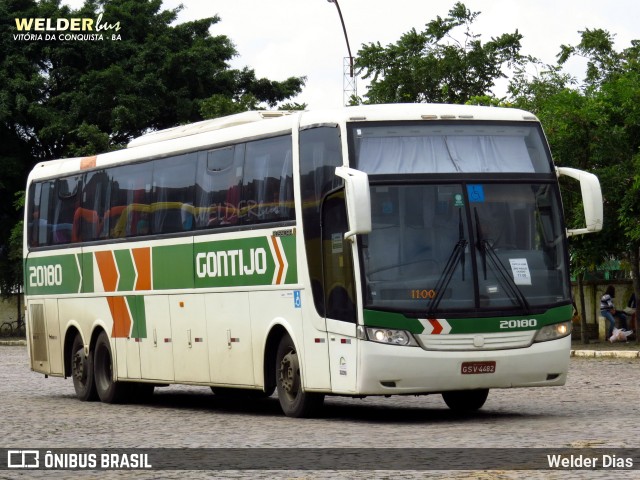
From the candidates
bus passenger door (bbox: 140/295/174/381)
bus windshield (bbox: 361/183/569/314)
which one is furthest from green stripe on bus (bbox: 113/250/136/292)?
bus windshield (bbox: 361/183/569/314)

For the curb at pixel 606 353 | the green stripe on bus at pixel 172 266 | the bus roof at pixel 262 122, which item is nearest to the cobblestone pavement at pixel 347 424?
the green stripe on bus at pixel 172 266

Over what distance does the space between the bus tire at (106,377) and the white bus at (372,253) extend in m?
2.69

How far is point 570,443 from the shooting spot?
12.9 metres

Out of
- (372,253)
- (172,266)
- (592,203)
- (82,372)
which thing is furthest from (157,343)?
(592,203)

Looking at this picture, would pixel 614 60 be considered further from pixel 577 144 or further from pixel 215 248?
pixel 215 248

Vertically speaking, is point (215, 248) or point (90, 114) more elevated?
point (90, 114)

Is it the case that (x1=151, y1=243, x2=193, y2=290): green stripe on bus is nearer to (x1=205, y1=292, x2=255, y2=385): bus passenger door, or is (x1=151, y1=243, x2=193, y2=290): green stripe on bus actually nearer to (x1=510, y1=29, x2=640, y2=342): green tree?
(x1=205, y1=292, x2=255, y2=385): bus passenger door

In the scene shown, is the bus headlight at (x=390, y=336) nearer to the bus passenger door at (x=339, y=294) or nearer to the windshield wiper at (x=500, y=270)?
the bus passenger door at (x=339, y=294)

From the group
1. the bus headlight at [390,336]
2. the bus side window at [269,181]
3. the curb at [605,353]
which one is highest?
the bus side window at [269,181]

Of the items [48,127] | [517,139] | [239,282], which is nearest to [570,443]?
[517,139]

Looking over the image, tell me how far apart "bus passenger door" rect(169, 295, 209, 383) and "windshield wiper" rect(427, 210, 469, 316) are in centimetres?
460

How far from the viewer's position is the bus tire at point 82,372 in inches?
911

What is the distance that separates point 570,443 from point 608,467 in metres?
1.88

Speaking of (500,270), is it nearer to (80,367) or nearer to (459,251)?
(459,251)
